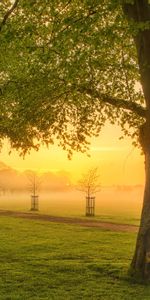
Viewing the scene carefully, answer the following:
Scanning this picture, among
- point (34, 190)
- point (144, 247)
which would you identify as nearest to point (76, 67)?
point (144, 247)

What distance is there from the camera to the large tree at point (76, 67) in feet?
55.4

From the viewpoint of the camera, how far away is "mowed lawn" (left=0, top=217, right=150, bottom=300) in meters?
15.6

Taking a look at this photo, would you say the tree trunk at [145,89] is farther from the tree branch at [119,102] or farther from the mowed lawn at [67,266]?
the tree branch at [119,102]

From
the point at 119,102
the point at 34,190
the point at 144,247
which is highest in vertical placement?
the point at 119,102

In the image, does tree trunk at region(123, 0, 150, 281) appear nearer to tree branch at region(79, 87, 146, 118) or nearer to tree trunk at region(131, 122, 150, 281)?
tree trunk at region(131, 122, 150, 281)

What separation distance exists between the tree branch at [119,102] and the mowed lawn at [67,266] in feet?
22.2

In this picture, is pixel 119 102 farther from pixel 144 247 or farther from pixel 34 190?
pixel 34 190

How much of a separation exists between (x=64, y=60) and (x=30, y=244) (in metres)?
13.2

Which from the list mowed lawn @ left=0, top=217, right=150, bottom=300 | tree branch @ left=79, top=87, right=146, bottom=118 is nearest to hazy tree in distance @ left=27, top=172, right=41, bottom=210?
mowed lawn @ left=0, top=217, right=150, bottom=300

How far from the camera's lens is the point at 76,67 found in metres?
18.2

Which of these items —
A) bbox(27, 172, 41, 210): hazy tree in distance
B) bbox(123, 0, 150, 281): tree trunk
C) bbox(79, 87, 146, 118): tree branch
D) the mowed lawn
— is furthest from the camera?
bbox(27, 172, 41, 210): hazy tree in distance

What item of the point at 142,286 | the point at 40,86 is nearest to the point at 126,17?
the point at 40,86

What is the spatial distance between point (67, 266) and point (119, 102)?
7.57 meters

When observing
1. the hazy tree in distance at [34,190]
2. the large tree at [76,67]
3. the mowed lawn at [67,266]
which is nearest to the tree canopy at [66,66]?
the large tree at [76,67]
